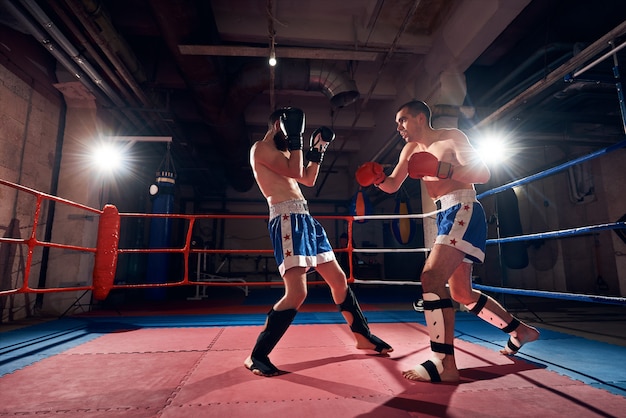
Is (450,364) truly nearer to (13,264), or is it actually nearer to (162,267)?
(13,264)

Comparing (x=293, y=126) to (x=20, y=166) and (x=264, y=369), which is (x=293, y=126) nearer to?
(x=264, y=369)

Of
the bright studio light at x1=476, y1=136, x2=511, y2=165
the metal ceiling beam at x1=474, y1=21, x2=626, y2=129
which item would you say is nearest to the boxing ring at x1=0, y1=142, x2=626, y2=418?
the metal ceiling beam at x1=474, y1=21, x2=626, y2=129

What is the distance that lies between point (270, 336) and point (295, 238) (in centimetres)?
59

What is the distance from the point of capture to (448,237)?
6.20ft

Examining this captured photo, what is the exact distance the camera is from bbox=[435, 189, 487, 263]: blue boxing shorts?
1876mm

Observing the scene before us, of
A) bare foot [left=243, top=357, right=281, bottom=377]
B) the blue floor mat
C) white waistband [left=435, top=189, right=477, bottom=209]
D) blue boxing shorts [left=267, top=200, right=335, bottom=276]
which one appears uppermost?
white waistband [left=435, top=189, right=477, bottom=209]

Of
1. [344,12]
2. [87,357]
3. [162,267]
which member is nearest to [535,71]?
[344,12]

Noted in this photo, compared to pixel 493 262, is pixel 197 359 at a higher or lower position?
lower

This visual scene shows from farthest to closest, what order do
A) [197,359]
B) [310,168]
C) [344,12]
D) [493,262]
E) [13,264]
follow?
[493,262]
[344,12]
[13,264]
[310,168]
[197,359]

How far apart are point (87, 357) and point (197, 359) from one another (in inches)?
30.9

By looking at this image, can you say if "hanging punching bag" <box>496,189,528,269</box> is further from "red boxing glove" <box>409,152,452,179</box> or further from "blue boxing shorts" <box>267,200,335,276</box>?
"blue boxing shorts" <box>267,200,335,276</box>

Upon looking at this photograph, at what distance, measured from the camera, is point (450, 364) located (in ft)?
5.49

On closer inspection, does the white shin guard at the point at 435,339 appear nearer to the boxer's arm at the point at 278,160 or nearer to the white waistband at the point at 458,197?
the white waistband at the point at 458,197

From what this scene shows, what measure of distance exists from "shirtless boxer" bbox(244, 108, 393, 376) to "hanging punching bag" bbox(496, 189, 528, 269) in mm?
4346
